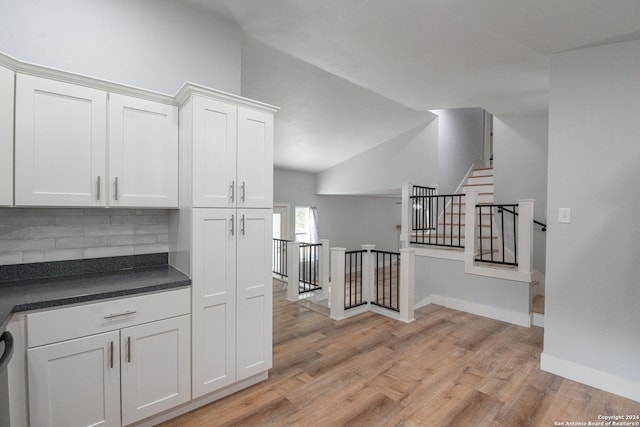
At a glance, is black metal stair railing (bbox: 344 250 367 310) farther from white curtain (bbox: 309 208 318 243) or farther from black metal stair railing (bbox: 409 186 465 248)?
white curtain (bbox: 309 208 318 243)

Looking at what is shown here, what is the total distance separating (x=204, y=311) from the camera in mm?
2010

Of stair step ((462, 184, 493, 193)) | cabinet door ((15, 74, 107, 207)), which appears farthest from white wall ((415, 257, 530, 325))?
cabinet door ((15, 74, 107, 207))

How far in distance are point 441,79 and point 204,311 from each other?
332 centimetres

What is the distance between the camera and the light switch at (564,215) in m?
2.45

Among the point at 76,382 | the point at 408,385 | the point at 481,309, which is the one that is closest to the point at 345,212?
the point at 481,309

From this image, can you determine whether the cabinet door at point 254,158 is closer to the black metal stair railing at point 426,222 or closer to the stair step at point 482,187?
the black metal stair railing at point 426,222

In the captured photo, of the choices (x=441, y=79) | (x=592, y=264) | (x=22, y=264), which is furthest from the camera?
(x=441, y=79)

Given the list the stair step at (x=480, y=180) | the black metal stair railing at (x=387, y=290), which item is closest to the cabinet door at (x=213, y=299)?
the black metal stair railing at (x=387, y=290)

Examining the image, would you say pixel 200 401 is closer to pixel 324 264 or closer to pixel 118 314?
pixel 118 314

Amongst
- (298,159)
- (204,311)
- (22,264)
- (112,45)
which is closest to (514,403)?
(204,311)

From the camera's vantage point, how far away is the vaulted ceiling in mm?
2098

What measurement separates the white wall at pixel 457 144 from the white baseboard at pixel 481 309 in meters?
2.04

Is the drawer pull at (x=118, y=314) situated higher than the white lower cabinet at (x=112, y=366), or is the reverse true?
the drawer pull at (x=118, y=314)

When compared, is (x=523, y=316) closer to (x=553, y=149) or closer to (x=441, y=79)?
(x=553, y=149)
